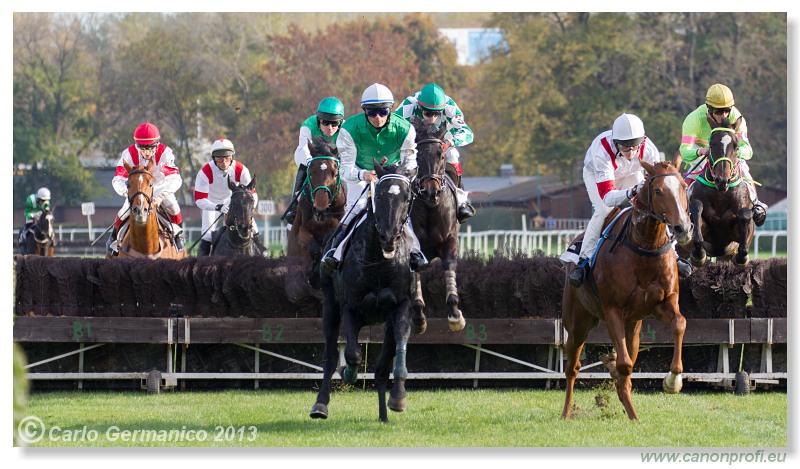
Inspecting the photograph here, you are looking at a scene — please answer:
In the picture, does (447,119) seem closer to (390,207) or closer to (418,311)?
(418,311)

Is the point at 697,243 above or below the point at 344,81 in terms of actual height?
below

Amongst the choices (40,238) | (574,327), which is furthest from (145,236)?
(40,238)

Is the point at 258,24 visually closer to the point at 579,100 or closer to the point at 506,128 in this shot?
the point at 506,128

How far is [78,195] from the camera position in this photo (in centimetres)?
4941

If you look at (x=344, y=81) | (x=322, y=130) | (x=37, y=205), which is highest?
(x=344, y=81)

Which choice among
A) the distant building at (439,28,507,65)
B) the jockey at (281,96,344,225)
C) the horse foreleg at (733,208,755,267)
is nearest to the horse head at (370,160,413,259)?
the jockey at (281,96,344,225)

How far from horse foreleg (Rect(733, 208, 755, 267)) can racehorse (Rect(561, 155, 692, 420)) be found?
270 cm

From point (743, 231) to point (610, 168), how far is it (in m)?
2.76

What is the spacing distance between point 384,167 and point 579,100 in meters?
38.1

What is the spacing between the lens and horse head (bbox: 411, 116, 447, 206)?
10.1m

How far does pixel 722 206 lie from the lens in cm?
1258

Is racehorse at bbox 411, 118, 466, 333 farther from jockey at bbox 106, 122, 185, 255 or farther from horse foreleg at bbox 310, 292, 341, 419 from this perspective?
jockey at bbox 106, 122, 185, 255

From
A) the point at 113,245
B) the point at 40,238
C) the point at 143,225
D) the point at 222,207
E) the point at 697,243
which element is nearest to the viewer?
the point at 697,243

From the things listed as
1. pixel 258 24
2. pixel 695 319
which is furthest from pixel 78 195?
pixel 695 319
